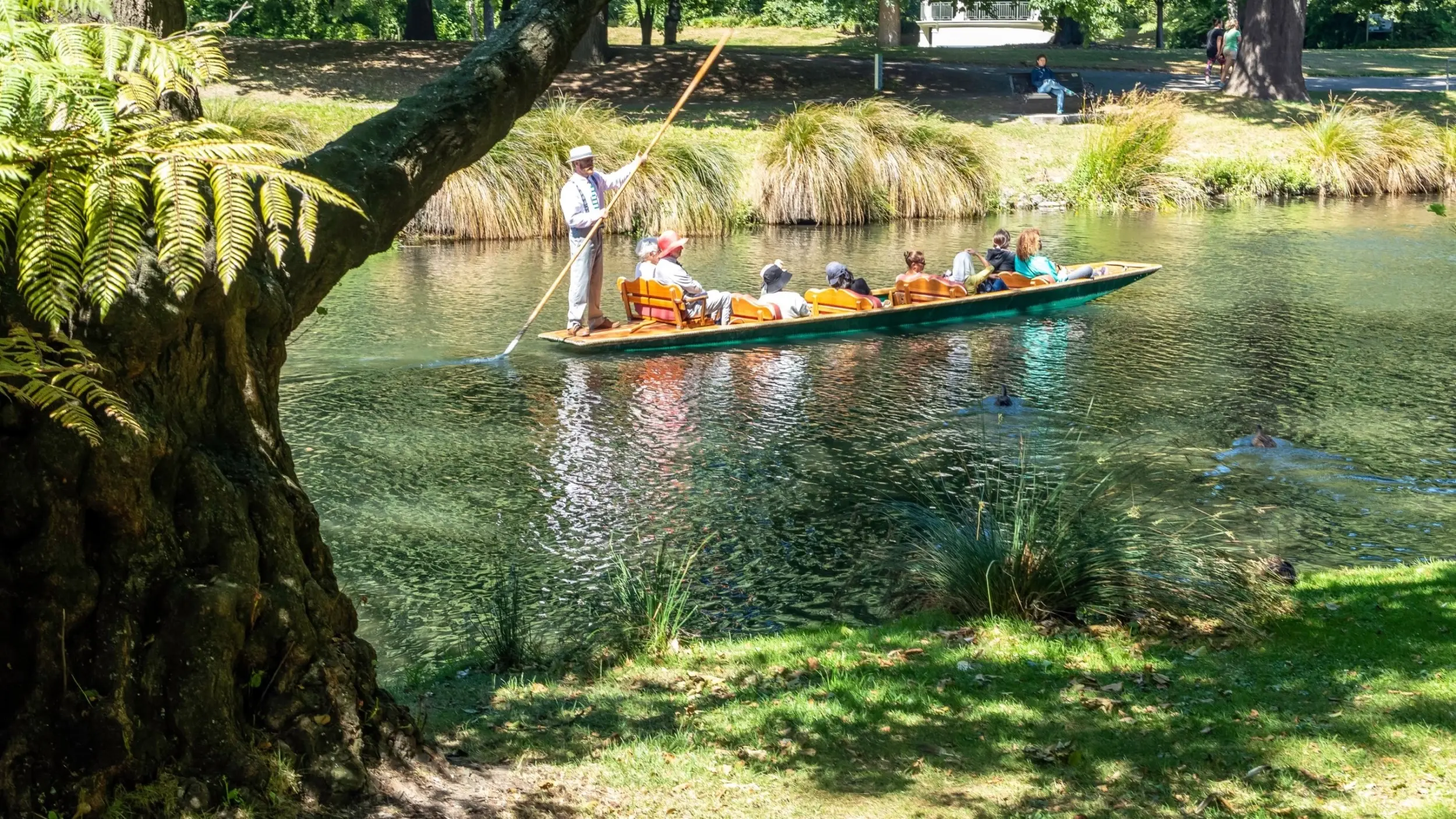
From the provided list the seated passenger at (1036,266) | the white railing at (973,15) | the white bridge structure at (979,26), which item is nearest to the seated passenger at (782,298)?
the seated passenger at (1036,266)

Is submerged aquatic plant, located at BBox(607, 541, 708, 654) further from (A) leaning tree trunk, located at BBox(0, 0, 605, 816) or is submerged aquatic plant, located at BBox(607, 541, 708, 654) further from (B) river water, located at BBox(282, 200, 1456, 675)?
(A) leaning tree trunk, located at BBox(0, 0, 605, 816)

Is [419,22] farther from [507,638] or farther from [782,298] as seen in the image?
[507,638]

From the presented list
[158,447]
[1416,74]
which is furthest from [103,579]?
[1416,74]

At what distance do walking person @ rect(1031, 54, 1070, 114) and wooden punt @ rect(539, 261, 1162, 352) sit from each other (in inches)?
554

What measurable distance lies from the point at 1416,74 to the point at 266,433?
133ft

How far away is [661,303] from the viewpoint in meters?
15.2

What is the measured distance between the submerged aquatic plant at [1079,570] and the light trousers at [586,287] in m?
7.81

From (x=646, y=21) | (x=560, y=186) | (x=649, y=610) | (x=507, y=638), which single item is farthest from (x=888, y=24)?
(x=507, y=638)

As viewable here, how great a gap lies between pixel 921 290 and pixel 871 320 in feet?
2.51

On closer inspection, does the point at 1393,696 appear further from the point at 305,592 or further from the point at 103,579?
the point at 103,579

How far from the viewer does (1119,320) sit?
639 inches

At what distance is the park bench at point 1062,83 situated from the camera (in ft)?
106

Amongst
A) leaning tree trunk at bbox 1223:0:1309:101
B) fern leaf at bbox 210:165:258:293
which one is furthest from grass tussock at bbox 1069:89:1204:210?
fern leaf at bbox 210:165:258:293

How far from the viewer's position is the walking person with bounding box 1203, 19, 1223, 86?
3675cm
